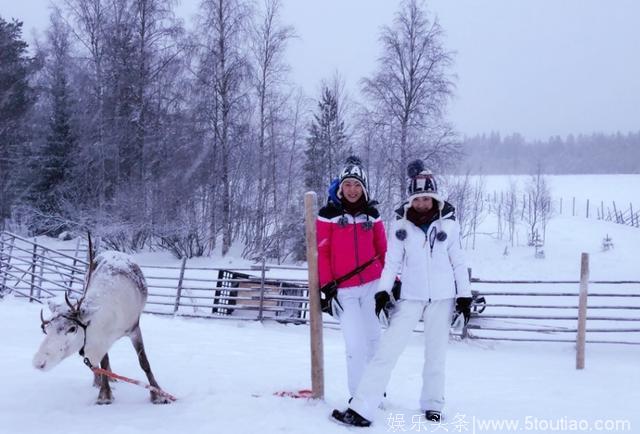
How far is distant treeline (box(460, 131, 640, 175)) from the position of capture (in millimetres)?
104000

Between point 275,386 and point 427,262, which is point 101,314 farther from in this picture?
point 427,262

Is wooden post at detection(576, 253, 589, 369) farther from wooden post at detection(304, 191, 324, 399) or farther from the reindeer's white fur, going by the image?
the reindeer's white fur

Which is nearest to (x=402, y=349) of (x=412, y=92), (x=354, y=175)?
(x=354, y=175)

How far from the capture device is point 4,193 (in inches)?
919

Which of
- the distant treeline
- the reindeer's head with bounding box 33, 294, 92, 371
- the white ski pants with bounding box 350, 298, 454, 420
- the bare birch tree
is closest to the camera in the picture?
the reindeer's head with bounding box 33, 294, 92, 371

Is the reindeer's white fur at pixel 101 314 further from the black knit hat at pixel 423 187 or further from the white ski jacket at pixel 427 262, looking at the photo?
the black knit hat at pixel 423 187

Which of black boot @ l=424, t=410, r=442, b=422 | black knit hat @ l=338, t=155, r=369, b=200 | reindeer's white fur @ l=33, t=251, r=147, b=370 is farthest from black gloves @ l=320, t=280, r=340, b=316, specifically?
reindeer's white fur @ l=33, t=251, r=147, b=370

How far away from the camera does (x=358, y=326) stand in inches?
147

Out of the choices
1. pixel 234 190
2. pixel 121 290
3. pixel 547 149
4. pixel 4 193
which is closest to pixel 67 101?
pixel 4 193

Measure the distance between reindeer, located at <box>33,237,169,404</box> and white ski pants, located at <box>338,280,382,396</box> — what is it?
1.41 metres

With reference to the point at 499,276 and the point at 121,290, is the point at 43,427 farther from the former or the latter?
the point at 499,276

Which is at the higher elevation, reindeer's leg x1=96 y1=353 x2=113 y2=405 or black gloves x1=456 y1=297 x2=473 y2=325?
black gloves x1=456 y1=297 x2=473 y2=325

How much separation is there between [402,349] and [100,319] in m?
2.09

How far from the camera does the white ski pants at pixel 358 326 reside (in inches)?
146
